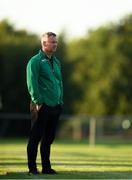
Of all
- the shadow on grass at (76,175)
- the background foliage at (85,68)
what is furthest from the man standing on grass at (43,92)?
the background foliage at (85,68)

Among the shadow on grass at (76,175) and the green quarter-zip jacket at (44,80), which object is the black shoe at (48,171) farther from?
the green quarter-zip jacket at (44,80)

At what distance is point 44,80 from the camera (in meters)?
10.9

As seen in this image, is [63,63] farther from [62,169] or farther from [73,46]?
[62,169]

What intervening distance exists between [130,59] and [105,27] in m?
5.38

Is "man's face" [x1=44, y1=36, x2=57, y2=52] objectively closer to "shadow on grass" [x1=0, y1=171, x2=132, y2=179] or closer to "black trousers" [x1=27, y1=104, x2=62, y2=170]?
"black trousers" [x1=27, y1=104, x2=62, y2=170]

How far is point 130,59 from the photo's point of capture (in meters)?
52.8

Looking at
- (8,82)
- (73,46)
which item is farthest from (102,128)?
(73,46)

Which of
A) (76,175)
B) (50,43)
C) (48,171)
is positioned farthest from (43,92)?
(76,175)

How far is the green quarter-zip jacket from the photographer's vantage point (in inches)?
420

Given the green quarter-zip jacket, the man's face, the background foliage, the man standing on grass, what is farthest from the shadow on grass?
the background foliage

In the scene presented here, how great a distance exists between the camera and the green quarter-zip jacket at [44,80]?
10.7m

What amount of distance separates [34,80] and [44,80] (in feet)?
0.83

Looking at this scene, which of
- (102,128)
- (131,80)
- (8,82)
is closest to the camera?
(102,128)

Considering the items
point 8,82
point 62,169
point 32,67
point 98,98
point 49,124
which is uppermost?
point 32,67
